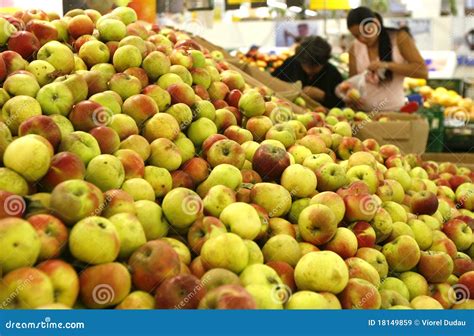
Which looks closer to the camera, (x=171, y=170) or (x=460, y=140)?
(x=171, y=170)

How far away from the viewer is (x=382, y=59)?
5.13 meters

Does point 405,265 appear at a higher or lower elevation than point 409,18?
lower

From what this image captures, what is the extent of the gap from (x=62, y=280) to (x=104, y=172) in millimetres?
436

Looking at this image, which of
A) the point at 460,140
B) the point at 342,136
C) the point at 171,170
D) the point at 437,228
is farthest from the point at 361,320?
the point at 460,140

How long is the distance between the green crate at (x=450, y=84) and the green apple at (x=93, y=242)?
321 inches

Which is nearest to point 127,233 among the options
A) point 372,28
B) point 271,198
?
point 271,198

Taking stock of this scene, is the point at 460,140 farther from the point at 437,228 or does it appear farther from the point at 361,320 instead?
the point at 361,320

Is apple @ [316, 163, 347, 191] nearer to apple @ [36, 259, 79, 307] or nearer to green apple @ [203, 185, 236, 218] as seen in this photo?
green apple @ [203, 185, 236, 218]

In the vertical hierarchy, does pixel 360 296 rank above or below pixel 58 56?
below

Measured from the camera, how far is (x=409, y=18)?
389 inches

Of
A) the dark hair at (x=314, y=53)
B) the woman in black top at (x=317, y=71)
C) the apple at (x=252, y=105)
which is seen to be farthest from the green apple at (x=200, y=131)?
the dark hair at (x=314, y=53)

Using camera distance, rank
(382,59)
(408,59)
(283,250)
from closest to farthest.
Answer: (283,250) → (408,59) → (382,59)

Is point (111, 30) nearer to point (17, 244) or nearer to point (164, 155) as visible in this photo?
point (164, 155)

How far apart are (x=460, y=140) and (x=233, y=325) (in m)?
6.35
